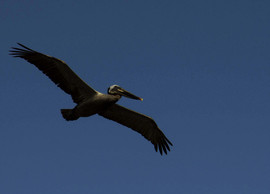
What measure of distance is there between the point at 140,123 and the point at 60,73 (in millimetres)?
4438

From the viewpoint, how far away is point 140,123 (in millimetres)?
17672

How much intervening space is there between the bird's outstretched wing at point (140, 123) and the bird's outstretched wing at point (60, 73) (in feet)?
5.61

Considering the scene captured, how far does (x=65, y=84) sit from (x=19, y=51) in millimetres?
2167

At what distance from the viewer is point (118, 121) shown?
17500 mm

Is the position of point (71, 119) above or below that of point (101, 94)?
below

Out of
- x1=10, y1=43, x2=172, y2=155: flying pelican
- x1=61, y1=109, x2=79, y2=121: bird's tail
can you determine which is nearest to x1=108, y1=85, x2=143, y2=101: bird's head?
x1=10, y1=43, x2=172, y2=155: flying pelican

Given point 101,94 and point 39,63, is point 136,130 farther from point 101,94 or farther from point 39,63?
point 39,63

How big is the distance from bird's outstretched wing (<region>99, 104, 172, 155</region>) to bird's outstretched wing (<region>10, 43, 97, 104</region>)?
5.61 ft

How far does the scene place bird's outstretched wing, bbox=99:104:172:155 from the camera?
1720 cm

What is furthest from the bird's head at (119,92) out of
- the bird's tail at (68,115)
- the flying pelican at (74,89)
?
the bird's tail at (68,115)

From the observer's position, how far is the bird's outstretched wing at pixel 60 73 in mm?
15148

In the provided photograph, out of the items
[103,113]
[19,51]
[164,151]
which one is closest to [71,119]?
[103,113]

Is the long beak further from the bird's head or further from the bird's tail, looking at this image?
the bird's tail

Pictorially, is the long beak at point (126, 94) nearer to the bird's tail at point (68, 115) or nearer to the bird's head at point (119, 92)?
the bird's head at point (119, 92)
